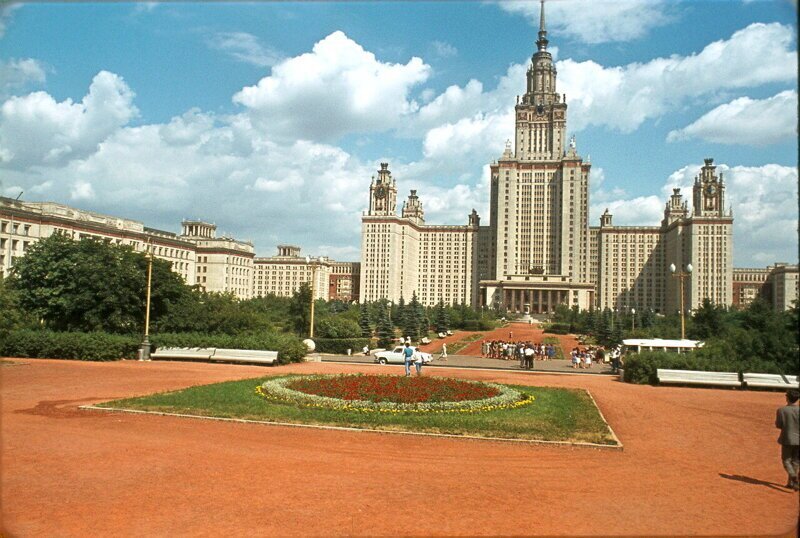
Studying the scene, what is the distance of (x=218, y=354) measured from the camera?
105 feet

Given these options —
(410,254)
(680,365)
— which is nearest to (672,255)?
(410,254)

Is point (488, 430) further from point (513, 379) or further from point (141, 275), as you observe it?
point (141, 275)

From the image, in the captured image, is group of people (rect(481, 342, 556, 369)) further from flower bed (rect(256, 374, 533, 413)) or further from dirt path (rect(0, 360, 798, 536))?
dirt path (rect(0, 360, 798, 536))

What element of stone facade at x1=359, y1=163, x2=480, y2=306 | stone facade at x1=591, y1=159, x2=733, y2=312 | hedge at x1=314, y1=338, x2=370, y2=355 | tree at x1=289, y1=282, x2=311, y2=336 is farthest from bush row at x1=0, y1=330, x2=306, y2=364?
stone facade at x1=591, y1=159, x2=733, y2=312

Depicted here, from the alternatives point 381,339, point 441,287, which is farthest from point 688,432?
point 441,287

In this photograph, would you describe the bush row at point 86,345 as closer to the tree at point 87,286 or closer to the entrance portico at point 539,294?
the tree at point 87,286

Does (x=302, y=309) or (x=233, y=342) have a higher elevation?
(x=302, y=309)

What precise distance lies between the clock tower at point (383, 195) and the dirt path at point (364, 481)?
138 metres

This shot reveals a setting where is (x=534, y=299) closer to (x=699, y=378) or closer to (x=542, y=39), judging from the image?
(x=542, y=39)

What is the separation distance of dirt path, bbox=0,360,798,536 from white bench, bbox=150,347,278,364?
14901 millimetres

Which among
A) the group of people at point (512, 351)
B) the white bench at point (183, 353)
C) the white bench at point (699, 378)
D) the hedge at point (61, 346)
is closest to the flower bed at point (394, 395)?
the white bench at point (699, 378)

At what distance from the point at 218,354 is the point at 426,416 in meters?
19.4

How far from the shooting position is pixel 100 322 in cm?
3372

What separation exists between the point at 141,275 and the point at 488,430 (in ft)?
90.6
